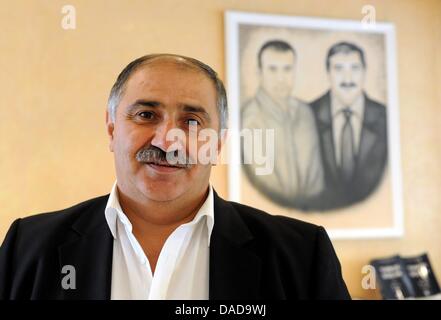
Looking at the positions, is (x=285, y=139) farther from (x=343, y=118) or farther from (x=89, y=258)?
(x=89, y=258)

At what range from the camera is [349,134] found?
1083 millimetres

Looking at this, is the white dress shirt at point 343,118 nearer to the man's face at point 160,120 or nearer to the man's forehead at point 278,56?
the man's forehead at point 278,56

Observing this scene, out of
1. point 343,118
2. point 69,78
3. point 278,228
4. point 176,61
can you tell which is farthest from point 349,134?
point 69,78

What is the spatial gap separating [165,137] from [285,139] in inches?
16.5

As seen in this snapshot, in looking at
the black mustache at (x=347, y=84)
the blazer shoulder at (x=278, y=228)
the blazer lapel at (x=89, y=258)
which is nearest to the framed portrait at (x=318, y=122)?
the black mustache at (x=347, y=84)

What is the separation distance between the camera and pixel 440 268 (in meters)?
1.11

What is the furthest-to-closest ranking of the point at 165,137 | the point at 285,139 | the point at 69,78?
the point at 285,139 < the point at 69,78 < the point at 165,137

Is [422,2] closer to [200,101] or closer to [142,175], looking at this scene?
[200,101]

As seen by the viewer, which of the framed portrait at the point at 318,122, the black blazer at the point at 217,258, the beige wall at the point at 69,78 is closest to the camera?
the black blazer at the point at 217,258

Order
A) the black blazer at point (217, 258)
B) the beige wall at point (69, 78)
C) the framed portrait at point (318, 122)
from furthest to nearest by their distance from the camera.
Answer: the framed portrait at point (318, 122)
the beige wall at point (69, 78)
the black blazer at point (217, 258)

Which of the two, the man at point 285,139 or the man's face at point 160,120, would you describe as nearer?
the man's face at point 160,120

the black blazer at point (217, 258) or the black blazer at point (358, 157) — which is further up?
the black blazer at point (358, 157)

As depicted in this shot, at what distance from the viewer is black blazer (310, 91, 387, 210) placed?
1.07 meters

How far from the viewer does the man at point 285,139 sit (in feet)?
3.44
